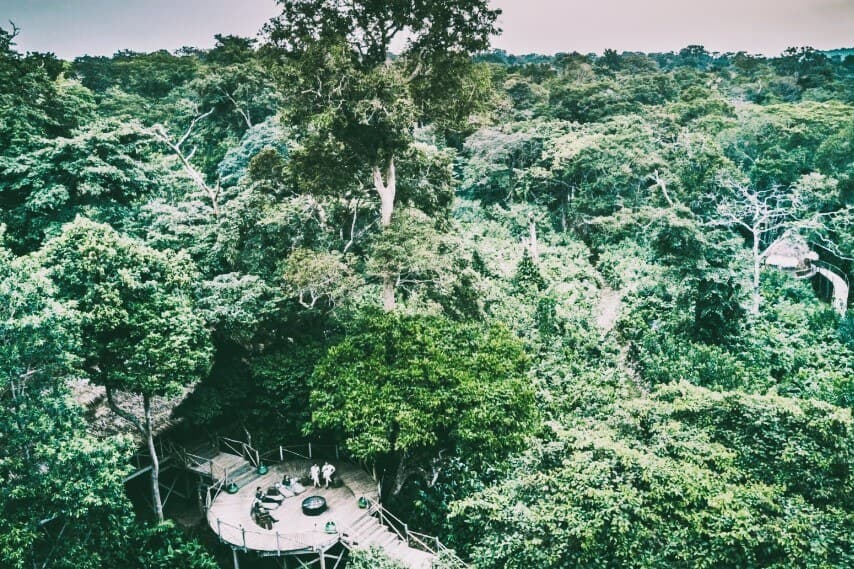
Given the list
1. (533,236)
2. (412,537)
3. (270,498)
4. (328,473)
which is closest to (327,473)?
(328,473)

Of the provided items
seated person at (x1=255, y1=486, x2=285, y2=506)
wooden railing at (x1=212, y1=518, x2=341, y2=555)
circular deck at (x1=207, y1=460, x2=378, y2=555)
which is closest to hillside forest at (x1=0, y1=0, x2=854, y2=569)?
circular deck at (x1=207, y1=460, x2=378, y2=555)

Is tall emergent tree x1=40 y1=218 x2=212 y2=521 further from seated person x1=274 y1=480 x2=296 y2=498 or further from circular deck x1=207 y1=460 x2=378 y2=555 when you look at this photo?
seated person x1=274 y1=480 x2=296 y2=498

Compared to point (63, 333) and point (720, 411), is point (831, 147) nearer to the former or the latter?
point (720, 411)

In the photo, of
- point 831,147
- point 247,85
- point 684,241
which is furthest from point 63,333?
point 831,147

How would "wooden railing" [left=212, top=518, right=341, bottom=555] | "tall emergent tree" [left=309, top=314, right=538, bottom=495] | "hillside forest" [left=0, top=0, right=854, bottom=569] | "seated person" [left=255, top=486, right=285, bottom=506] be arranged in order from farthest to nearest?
"seated person" [left=255, top=486, right=285, bottom=506] < "wooden railing" [left=212, top=518, right=341, bottom=555] < "tall emergent tree" [left=309, top=314, right=538, bottom=495] < "hillside forest" [left=0, top=0, right=854, bottom=569]

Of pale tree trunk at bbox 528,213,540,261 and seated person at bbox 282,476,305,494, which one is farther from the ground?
pale tree trunk at bbox 528,213,540,261

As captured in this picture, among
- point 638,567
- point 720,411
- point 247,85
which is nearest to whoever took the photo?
point 638,567

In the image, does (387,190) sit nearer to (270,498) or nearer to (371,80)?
(371,80)
